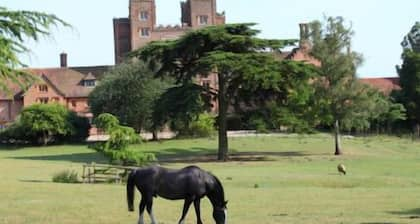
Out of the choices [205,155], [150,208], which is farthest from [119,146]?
[205,155]

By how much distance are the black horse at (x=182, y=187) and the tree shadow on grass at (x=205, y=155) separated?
41934 millimetres

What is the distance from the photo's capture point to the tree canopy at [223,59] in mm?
56344

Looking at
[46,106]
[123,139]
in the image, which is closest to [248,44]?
[123,139]

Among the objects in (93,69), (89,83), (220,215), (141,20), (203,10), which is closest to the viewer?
(220,215)

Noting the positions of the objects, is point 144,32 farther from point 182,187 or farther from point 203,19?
point 182,187

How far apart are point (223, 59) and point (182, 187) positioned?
40.1 metres

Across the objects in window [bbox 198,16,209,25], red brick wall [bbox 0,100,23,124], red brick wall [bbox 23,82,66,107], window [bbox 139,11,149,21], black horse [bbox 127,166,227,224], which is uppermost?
window [bbox 139,11,149,21]

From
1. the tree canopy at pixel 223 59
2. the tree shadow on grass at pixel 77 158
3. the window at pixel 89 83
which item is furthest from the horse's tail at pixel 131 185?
the window at pixel 89 83

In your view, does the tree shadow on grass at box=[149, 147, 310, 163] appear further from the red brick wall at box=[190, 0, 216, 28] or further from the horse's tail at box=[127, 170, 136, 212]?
the red brick wall at box=[190, 0, 216, 28]

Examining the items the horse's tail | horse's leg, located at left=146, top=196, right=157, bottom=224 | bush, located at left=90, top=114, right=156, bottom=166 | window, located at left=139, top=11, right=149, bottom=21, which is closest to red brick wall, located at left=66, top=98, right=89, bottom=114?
window, located at left=139, top=11, right=149, bottom=21

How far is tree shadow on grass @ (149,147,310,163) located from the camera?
197 ft

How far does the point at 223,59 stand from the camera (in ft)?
184

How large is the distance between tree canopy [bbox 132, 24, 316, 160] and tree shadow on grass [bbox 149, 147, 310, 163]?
7.21 feet

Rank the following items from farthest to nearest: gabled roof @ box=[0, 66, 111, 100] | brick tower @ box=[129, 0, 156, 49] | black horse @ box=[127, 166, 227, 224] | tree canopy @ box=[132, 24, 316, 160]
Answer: brick tower @ box=[129, 0, 156, 49] → gabled roof @ box=[0, 66, 111, 100] → tree canopy @ box=[132, 24, 316, 160] → black horse @ box=[127, 166, 227, 224]
